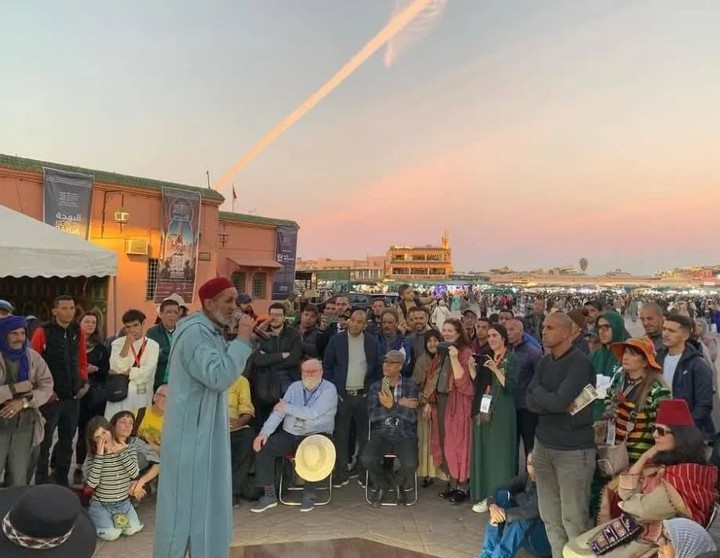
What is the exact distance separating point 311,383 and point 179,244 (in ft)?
39.5

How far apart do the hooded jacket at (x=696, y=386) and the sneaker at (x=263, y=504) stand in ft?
11.5

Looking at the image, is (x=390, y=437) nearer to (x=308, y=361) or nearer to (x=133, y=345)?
(x=308, y=361)

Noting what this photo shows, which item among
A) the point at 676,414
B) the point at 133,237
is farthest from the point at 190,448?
the point at 133,237

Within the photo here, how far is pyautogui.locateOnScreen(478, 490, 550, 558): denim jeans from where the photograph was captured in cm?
389

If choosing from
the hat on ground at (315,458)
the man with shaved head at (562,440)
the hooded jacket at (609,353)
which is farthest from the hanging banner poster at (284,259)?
the man with shaved head at (562,440)

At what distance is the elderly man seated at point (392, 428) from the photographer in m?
5.18

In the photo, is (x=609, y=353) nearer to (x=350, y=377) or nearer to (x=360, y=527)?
(x=350, y=377)

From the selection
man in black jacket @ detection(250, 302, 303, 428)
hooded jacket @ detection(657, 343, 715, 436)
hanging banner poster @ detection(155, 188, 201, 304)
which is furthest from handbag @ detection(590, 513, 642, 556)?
hanging banner poster @ detection(155, 188, 201, 304)

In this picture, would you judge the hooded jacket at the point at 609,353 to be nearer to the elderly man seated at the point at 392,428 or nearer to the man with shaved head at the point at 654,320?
the man with shaved head at the point at 654,320

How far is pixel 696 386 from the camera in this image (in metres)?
4.37

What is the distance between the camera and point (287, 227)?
23500 mm

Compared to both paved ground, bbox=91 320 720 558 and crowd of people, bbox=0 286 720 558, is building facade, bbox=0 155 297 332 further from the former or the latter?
paved ground, bbox=91 320 720 558


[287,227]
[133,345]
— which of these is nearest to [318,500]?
[133,345]

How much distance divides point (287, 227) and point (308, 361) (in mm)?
18544
